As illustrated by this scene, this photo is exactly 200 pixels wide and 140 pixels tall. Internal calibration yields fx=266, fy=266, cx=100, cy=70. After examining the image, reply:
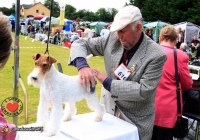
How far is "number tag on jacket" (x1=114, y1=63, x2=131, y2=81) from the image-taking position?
1524mm

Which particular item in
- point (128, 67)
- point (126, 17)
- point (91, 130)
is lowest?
point (91, 130)

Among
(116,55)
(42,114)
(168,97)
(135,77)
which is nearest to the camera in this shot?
(42,114)

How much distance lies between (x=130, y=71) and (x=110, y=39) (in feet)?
0.96

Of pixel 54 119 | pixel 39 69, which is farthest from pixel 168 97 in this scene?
pixel 39 69

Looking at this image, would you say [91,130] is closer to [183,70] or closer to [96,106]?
[96,106]

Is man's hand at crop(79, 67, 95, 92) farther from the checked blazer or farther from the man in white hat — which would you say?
the checked blazer

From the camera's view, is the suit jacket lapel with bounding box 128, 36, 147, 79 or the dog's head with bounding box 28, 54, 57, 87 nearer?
the dog's head with bounding box 28, 54, 57, 87

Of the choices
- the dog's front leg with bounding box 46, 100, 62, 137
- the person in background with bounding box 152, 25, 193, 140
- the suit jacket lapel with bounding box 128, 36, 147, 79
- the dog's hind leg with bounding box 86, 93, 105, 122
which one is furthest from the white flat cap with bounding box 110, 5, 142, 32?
the person in background with bounding box 152, 25, 193, 140

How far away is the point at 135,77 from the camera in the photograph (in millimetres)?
1498

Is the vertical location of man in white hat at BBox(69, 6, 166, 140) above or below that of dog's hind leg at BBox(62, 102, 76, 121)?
above

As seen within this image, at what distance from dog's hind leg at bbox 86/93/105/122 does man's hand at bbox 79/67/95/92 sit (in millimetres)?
79

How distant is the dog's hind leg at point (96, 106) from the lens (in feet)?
4.98

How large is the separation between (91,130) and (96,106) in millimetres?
155

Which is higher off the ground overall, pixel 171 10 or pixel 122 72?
pixel 171 10
